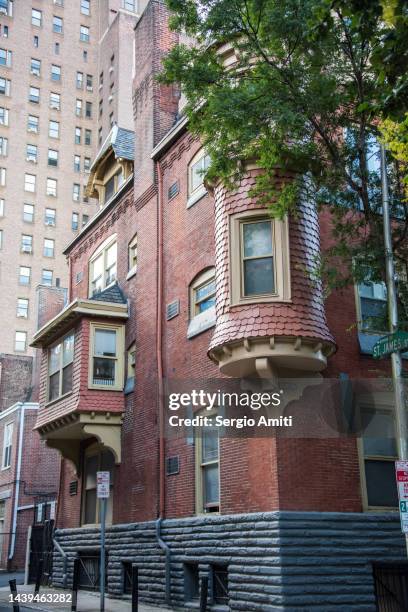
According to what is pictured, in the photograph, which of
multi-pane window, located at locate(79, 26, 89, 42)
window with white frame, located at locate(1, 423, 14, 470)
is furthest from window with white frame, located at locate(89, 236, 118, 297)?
multi-pane window, located at locate(79, 26, 89, 42)

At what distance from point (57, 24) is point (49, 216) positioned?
23117 mm

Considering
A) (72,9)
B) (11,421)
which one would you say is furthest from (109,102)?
(11,421)

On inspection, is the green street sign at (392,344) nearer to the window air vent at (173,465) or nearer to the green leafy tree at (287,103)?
the green leafy tree at (287,103)

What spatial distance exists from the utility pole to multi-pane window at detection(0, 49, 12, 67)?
218 feet

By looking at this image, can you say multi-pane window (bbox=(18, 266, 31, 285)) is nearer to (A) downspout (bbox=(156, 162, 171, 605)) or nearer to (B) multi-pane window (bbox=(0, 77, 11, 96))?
(B) multi-pane window (bbox=(0, 77, 11, 96))

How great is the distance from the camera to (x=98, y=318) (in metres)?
21.7

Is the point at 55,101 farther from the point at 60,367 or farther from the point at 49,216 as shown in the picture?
the point at 60,367

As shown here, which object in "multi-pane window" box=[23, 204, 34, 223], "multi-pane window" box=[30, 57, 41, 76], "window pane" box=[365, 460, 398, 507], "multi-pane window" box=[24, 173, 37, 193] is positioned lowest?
"window pane" box=[365, 460, 398, 507]

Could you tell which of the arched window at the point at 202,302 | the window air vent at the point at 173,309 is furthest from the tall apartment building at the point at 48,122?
the arched window at the point at 202,302

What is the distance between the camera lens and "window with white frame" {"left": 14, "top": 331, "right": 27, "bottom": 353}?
62.2 metres

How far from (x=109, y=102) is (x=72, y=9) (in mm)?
13177

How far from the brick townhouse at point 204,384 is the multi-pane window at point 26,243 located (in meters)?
41.5

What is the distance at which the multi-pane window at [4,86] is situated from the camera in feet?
229

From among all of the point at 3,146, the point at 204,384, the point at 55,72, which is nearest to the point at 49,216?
the point at 3,146
